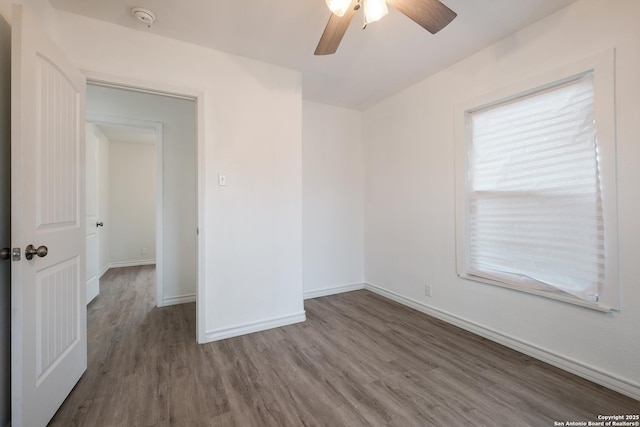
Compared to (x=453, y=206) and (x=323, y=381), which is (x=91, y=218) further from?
(x=453, y=206)

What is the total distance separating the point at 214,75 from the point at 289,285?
6.79 feet

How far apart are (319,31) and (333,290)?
2.95m

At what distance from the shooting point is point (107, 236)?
5.20 m

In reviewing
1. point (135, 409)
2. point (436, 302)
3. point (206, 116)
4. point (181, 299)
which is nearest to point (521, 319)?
point (436, 302)

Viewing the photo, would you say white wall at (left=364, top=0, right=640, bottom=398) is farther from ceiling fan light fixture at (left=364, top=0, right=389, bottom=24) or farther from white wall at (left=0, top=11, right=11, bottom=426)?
white wall at (left=0, top=11, right=11, bottom=426)

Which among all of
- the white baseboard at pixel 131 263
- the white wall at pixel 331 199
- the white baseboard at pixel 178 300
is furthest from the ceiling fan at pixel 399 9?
the white baseboard at pixel 131 263

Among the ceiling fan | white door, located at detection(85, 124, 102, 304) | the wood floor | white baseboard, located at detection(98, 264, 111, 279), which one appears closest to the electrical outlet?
the wood floor

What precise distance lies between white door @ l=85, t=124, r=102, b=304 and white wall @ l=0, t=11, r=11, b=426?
7.13 ft

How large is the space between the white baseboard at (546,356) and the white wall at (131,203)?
17.7ft

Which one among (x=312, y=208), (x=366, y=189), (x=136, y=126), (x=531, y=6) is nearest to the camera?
(x=531, y=6)

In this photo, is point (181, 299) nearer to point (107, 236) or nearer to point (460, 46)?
point (107, 236)

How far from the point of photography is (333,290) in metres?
3.79

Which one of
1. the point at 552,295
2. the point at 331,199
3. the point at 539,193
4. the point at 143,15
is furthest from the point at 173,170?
the point at 552,295

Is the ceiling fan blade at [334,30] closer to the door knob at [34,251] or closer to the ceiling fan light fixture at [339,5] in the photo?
the ceiling fan light fixture at [339,5]
